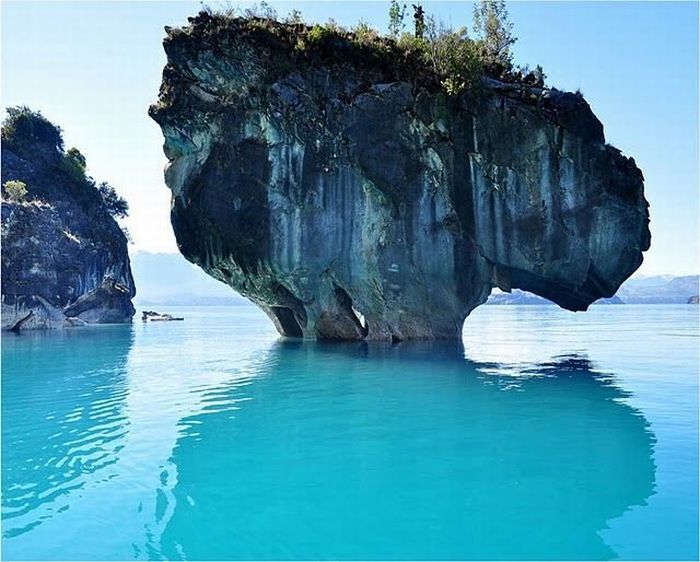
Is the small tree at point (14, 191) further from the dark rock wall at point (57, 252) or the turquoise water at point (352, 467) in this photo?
the turquoise water at point (352, 467)

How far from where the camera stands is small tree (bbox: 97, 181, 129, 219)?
64.0 m

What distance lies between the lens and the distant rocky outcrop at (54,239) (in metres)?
46.4

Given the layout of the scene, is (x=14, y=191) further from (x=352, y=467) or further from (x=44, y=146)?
(x=352, y=467)

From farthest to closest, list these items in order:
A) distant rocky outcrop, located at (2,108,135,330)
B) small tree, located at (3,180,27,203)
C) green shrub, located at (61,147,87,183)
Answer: green shrub, located at (61,147,87,183), small tree, located at (3,180,27,203), distant rocky outcrop, located at (2,108,135,330)

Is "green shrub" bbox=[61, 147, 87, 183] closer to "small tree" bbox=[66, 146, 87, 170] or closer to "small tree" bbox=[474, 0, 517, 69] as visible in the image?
"small tree" bbox=[66, 146, 87, 170]

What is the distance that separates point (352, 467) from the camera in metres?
8.34

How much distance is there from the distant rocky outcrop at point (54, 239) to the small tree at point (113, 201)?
114mm

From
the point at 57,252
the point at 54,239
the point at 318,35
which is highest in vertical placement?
the point at 318,35

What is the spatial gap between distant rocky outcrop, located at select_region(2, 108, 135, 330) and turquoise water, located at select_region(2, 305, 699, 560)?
3397 cm

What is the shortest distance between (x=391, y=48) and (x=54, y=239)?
38.5 m

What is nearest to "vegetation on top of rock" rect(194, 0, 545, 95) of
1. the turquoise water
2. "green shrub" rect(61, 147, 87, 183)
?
the turquoise water

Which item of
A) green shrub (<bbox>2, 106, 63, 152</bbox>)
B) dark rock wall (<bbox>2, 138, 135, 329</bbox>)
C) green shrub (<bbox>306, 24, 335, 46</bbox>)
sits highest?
green shrub (<bbox>2, 106, 63, 152</bbox>)

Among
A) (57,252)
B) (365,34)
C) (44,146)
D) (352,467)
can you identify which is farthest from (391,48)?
(44,146)

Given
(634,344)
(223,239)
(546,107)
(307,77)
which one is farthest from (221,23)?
(634,344)
